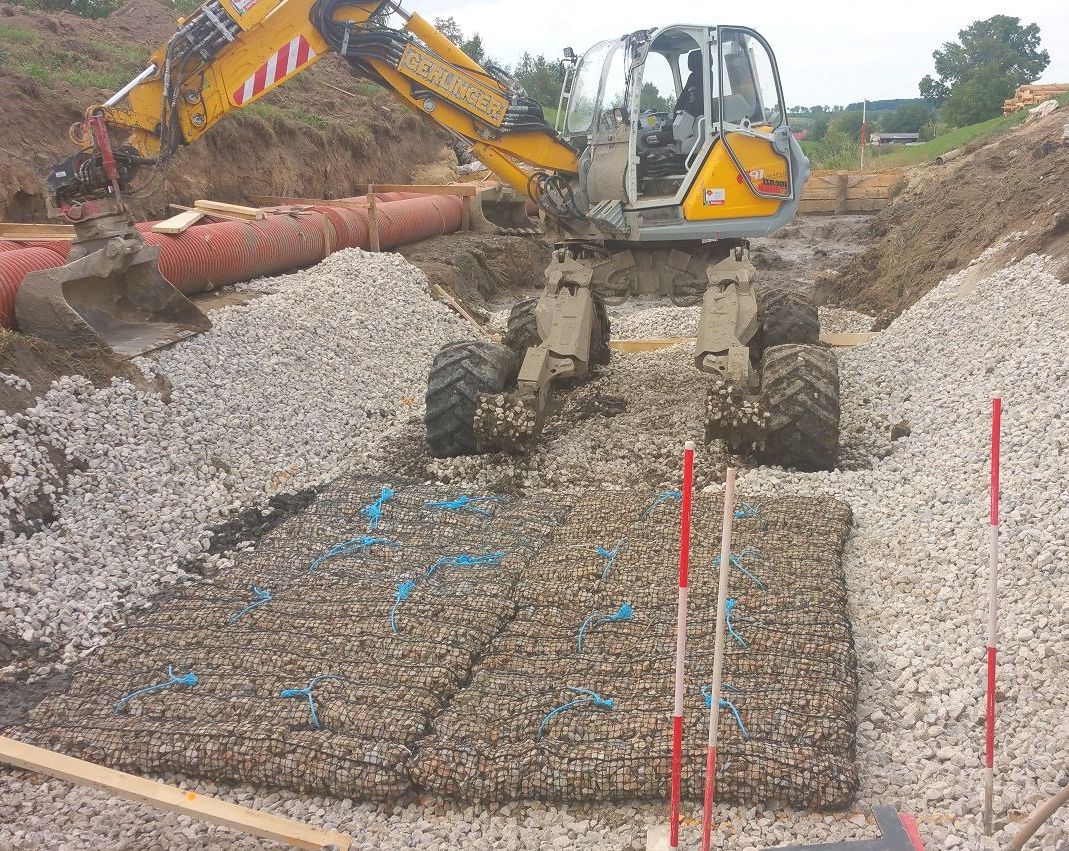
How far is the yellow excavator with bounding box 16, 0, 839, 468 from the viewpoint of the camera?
251 inches

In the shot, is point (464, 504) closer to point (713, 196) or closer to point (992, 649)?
point (713, 196)

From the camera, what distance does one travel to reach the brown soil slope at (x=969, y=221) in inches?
364

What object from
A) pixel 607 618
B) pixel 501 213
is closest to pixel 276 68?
pixel 607 618

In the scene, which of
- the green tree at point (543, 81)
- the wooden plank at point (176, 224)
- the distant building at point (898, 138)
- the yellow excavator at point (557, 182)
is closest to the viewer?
the yellow excavator at point (557, 182)

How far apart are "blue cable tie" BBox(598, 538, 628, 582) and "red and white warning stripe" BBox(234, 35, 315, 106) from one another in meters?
4.44

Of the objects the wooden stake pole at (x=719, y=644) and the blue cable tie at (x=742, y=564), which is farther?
the blue cable tie at (x=742, y=564)

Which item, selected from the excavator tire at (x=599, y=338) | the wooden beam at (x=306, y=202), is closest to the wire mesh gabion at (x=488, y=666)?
the excavator tire at (x=599, y=338)

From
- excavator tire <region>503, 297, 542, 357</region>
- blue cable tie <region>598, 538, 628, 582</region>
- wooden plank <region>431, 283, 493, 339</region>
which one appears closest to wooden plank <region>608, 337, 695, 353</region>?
excavator tire <region>503, 297, 542, 357</region>

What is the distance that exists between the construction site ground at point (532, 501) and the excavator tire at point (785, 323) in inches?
24.9

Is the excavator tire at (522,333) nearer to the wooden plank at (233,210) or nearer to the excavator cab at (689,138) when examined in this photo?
the excavator cab at (689,138)

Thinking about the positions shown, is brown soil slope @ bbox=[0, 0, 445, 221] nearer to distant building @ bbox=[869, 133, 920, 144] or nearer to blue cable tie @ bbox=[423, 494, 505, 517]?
blue cable tie @ bbox=[423, 494, 505, 517]

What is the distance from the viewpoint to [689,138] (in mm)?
7086

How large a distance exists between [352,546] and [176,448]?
1798 millimetres

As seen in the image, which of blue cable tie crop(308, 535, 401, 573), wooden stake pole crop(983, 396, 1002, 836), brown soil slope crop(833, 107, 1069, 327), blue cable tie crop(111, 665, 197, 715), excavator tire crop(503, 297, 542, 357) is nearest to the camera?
wooden stake pole crop(983, 396, 1002, 836)
